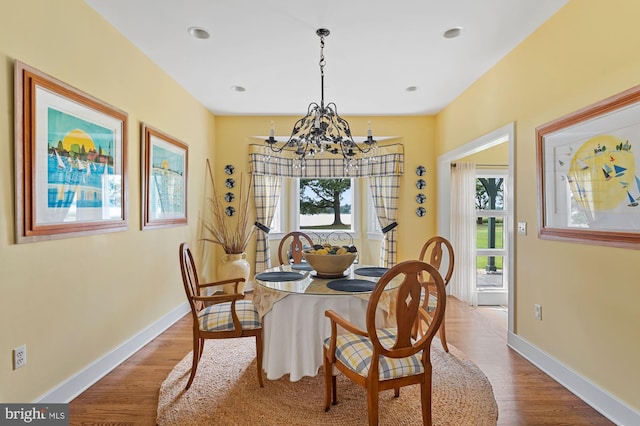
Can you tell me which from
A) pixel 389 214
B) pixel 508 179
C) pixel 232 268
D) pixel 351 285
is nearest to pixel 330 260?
pixel 351 285

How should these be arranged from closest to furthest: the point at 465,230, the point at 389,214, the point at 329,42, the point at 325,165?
the point at 329,42 → the point at 465,230 → the point at 389,214 → the point at 325,165

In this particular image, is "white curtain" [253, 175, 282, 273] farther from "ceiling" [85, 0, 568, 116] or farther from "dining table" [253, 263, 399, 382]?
"dining table" [253, 263, 399, 382]

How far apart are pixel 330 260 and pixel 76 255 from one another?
1744mm

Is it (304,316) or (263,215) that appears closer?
(304,316)

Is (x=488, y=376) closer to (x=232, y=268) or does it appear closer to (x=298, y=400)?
(x=298, y=400)

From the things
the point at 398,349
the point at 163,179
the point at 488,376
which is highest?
the point at 163,179

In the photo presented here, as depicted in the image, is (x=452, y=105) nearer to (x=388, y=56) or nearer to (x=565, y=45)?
(x=388, y=56)

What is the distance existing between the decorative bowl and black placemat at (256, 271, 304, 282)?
6.5 inches

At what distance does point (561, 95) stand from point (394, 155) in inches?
109

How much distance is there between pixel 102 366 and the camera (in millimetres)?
2553

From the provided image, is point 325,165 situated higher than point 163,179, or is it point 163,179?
point 325,165

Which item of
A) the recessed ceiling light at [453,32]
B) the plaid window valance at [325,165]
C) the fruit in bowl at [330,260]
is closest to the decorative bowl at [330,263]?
the fruit in bowl at [330,260]

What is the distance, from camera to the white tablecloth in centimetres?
221

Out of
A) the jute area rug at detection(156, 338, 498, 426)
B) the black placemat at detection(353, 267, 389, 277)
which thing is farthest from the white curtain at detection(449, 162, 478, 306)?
the black placemat at detection(353, 267, 389, 277)
